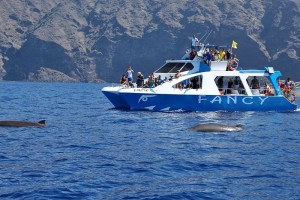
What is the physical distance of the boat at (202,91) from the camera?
38.4 m

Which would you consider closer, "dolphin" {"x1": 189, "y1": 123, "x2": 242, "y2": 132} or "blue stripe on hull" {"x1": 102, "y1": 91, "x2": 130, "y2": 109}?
"dolphin" {"x1": 189, "y1": 123, "x2": 242, "y2": 132}

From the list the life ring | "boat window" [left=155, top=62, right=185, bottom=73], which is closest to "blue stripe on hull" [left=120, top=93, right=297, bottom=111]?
"boat window" [left=155, top=62, right=185, bottom=73]

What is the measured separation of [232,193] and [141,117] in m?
A: 20.0

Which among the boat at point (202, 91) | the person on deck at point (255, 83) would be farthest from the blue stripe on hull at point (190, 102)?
the person on deck at point (255, 83)

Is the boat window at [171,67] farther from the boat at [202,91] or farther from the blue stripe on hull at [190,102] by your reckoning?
the blue stripe on hull at [190,102]

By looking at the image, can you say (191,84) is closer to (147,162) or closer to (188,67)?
(188,67)

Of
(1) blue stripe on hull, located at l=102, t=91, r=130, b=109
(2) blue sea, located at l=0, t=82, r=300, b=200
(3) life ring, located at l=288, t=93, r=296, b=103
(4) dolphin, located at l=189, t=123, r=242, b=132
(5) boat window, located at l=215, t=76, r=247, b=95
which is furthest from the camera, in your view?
(3) life ring, located at l=288, t=93, r=296, b=103

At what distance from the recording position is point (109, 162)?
61.8 ft

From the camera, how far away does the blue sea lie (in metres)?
15.1

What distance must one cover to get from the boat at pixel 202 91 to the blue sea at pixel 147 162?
7049mm

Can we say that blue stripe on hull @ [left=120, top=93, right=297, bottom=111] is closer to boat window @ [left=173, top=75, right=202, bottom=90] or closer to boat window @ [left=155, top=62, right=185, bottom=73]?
boat window @ [left=173, top=75, right=202, bottom=90]

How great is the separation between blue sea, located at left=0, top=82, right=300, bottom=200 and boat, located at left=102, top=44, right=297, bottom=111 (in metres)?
7.05

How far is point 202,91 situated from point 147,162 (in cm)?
2027

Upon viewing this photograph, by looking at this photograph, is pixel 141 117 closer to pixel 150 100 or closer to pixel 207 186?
pixel 150 100
